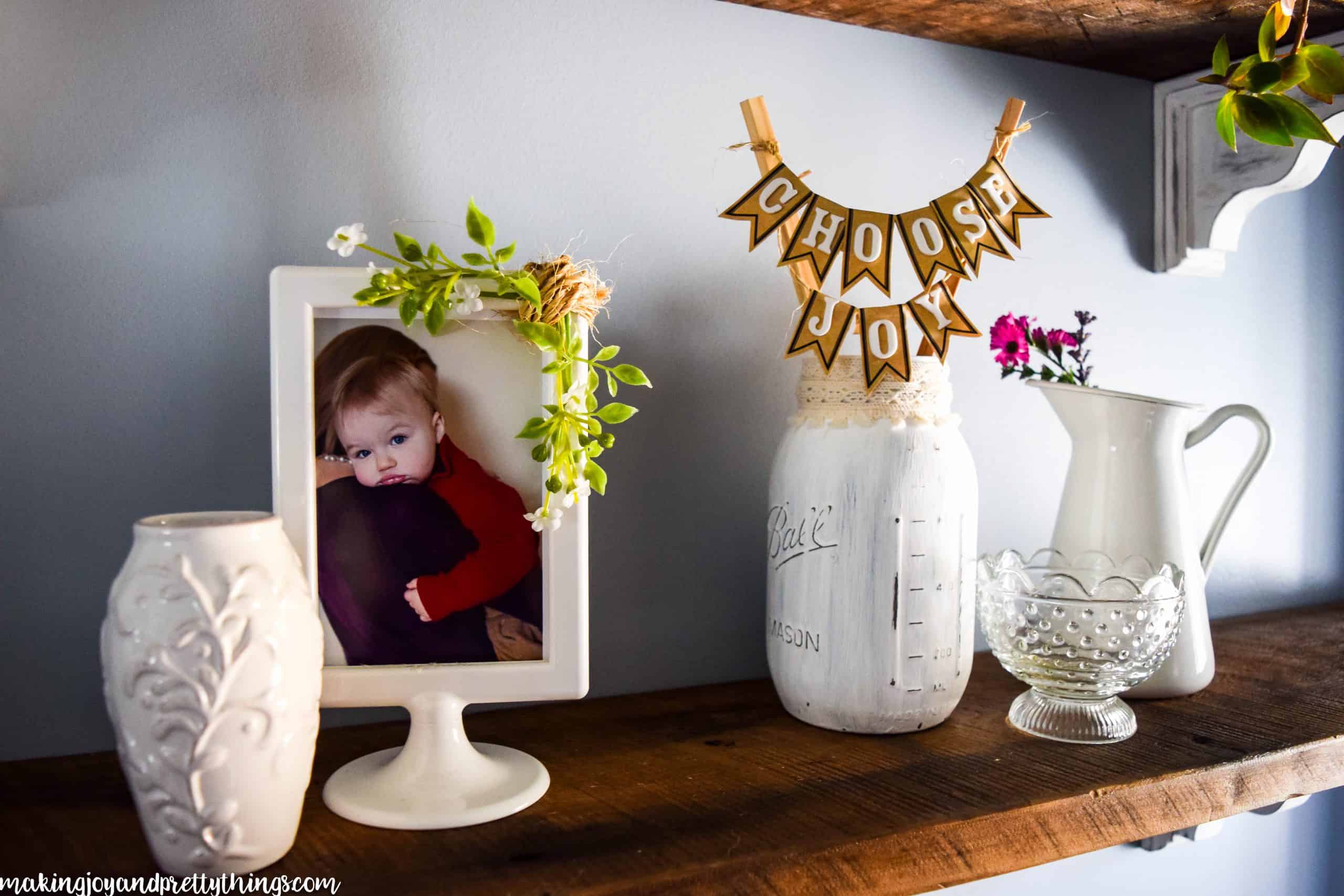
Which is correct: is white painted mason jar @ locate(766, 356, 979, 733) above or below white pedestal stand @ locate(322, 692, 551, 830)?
above

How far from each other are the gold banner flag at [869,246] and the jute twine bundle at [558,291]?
0.22 meters

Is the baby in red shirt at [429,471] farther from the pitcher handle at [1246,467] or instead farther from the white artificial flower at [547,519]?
the pitcher handle at [1246,467]

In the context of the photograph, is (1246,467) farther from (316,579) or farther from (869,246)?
(316,579)

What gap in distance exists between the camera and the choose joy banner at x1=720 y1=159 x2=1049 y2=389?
30.1 inches

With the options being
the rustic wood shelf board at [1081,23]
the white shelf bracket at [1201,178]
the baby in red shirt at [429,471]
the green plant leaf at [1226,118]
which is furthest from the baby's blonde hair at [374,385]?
the white shelf bracket at [1201,178]

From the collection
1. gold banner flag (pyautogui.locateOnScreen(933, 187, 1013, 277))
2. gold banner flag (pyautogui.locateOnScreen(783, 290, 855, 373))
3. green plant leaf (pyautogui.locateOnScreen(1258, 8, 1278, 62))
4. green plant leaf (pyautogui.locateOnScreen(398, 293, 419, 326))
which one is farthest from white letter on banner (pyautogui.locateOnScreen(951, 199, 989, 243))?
green plant leaf (pyautogui.locateOnScreen(398, 293, 419, 326))

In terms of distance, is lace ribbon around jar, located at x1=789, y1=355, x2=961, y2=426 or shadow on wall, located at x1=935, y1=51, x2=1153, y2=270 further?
shadow on wall, located at x1=935, y1=51, x2=1153, y2=270

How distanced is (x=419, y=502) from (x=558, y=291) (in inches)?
6.4

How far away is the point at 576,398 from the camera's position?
2.15 feet

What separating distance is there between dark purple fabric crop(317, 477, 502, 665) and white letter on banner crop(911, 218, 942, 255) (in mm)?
398

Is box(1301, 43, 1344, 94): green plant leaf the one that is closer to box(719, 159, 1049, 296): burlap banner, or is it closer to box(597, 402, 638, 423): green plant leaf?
box(719, 159, 1049, 296): burlap banner

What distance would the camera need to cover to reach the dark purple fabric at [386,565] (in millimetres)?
650

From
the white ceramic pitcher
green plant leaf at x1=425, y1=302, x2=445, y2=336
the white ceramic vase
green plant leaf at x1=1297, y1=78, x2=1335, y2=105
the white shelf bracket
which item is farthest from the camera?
the white shelf bracket

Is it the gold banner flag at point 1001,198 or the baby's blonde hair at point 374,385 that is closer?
the baby's blonde hair at point 374,385
